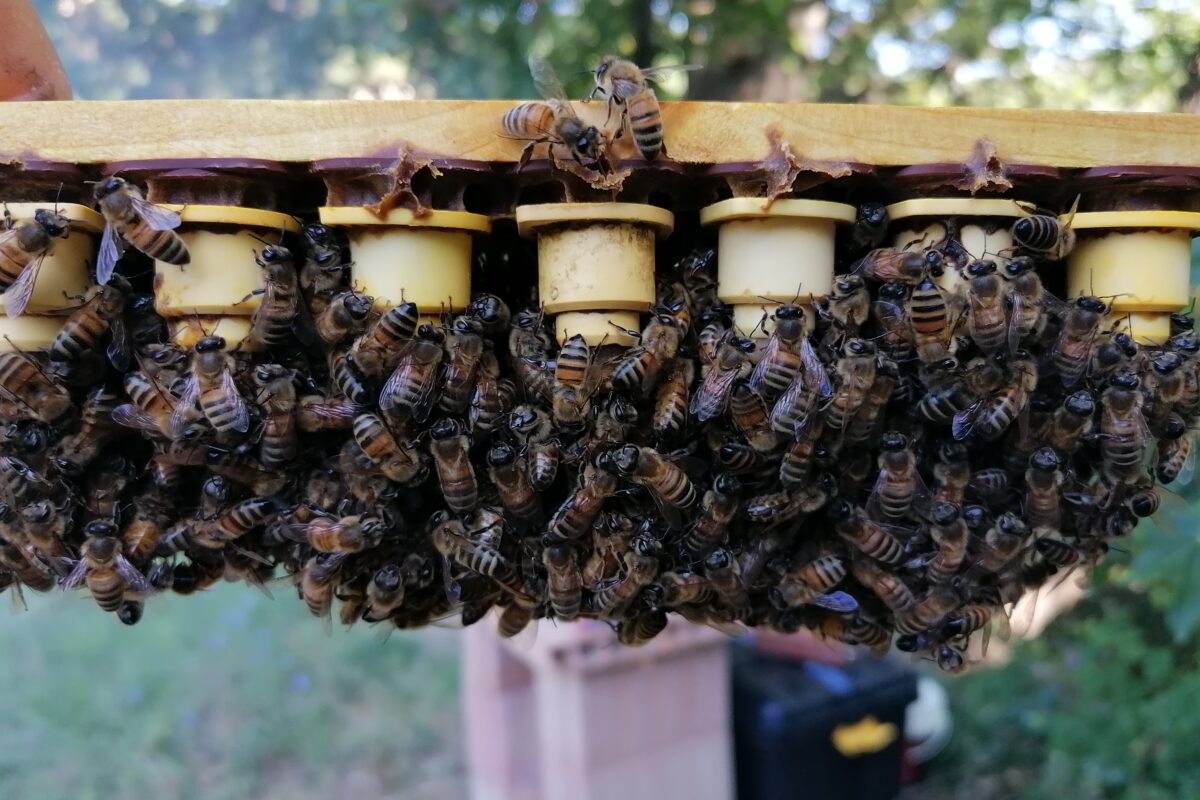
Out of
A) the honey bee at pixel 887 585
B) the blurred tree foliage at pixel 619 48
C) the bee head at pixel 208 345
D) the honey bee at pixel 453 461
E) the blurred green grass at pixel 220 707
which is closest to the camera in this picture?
the bee head at pixel 208 345

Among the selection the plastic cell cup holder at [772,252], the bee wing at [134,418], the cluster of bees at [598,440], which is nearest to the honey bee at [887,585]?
the cluster of bees at [598,440]

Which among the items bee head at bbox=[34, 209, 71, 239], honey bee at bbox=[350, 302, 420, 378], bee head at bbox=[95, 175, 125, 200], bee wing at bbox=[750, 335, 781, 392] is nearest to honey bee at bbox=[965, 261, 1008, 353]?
bee wing at bbox=[750, 335, 781, 392]

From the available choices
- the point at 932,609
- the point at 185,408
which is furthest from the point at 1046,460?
the point at 185,408

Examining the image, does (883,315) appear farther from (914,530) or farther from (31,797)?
(31,797)

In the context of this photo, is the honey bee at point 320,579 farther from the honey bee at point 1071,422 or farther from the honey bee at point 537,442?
the honey bee at point 1071,422

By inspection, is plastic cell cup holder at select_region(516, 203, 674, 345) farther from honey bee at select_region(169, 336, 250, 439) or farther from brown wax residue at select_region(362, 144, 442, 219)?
honey bee at select_region(169, 336, 250, 439)

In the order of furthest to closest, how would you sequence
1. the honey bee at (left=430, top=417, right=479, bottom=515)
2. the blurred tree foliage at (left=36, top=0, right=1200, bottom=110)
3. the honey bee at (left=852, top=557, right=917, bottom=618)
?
the blurred tree foliage at (left=36, top=0, right=1200, bottom=110)
the honey bee at (left=852, top=557, right=917, bottom=618)
the honey bee at (left=430, top=417, right=479, bottom=515)

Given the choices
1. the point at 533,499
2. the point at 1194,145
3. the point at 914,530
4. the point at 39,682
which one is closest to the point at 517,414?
the point at 533,499
